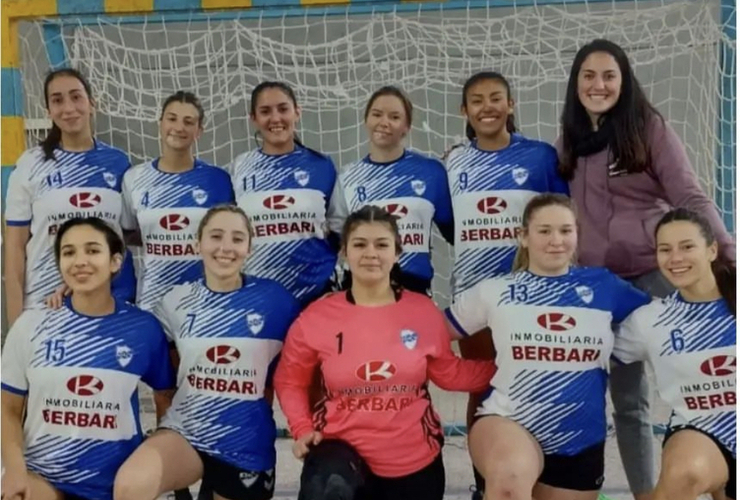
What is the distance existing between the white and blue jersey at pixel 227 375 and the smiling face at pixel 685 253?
0.89 metres

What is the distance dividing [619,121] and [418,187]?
1.71 ft

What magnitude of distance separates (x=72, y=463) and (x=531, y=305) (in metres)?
1.06

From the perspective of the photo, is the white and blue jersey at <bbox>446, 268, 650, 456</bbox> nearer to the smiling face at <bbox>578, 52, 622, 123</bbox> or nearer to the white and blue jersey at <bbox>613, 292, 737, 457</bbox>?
the white and blue jersey at <bbox>613, 292, 737, 457</bbox>

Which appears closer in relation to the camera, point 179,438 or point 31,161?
point 179,438

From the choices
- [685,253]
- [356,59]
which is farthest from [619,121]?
[356,59]

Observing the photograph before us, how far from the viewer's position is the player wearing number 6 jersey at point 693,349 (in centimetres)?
163

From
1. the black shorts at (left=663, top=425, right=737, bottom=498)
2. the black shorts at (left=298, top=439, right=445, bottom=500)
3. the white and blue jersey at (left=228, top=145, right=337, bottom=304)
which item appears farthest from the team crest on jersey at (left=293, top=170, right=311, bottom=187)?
the black shorts at (left=663, top=425, right=737, bottom=498)

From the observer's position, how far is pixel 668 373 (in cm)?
169

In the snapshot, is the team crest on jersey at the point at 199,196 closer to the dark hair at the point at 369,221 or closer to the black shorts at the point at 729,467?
the dark hair at the point at 369,221

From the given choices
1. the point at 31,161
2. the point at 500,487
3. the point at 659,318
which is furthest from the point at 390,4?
the point at 500,487

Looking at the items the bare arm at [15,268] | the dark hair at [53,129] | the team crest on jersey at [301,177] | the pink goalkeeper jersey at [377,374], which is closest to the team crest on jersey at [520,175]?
the pink goalkeeper jersey at [377,374]

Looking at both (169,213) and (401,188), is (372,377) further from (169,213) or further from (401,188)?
(169,213)

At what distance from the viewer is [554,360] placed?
170 centimetres

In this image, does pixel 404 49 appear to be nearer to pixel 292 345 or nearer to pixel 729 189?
pixel 729 189
